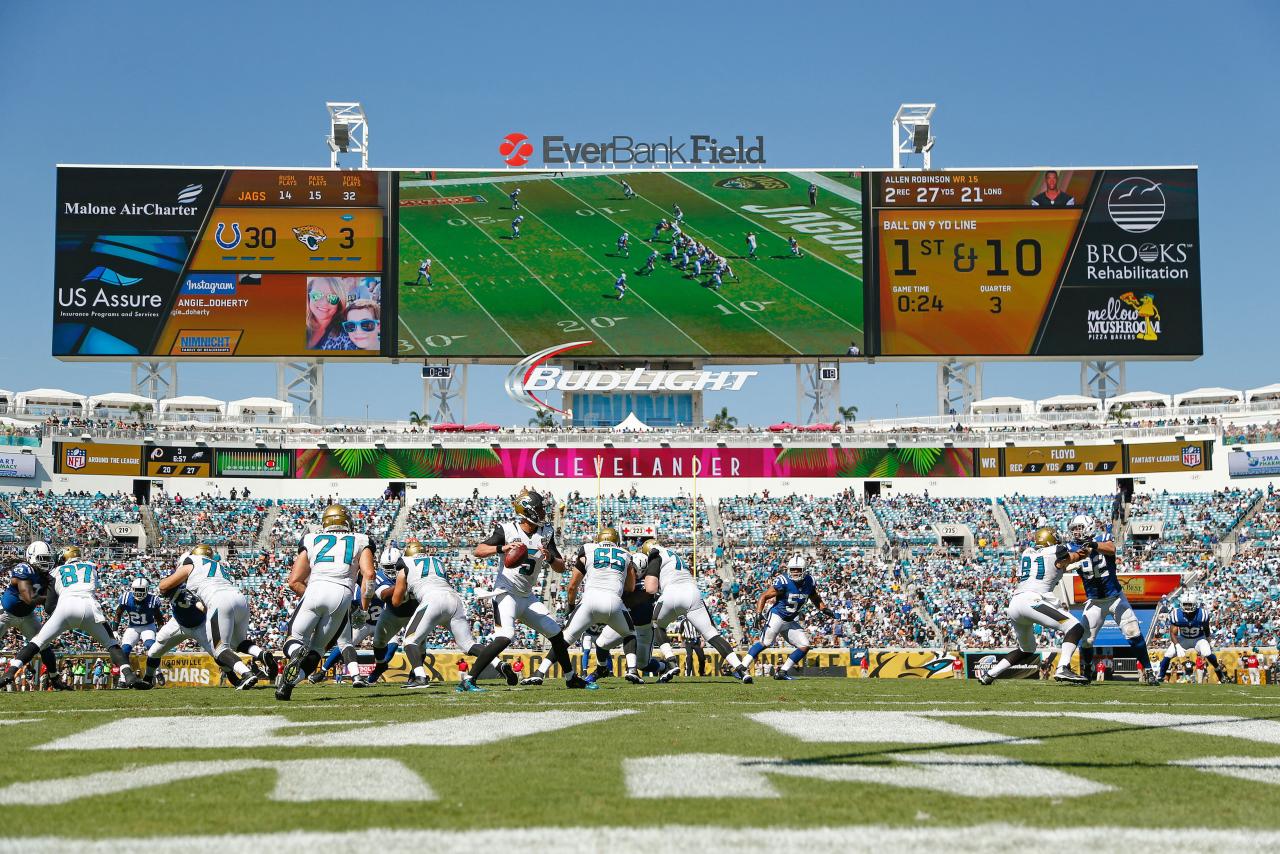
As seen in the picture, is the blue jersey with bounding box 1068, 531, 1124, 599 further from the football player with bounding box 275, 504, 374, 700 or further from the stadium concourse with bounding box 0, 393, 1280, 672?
the stadium concourse with bounding box 0, 393, 1280, 672

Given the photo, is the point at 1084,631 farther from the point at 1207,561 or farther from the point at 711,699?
the point at 1207,561

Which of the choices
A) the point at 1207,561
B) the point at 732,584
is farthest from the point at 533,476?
the point at 1207,561

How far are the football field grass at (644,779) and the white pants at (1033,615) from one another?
495 centimetres

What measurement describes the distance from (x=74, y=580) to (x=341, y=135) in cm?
3754

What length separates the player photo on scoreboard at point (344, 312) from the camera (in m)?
47.8

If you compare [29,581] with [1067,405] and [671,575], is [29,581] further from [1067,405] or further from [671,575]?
[1067,405]

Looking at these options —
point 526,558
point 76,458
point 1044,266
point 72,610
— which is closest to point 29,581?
point 72,610

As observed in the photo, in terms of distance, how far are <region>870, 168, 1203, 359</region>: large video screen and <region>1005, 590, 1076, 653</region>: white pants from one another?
33.1m

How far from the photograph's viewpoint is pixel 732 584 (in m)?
41.7

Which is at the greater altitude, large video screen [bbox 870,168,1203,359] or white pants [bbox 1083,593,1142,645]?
large video screen [bbox 870,168,1203,359]

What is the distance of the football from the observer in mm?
14172

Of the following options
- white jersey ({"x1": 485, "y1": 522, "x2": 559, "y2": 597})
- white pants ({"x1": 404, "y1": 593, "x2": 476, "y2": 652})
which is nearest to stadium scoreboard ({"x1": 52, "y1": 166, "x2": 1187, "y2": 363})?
white pants ({"x1": 404, "y1": 593, "x2": 476, "y2": 652})

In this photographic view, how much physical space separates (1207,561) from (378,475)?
3037 centimetres

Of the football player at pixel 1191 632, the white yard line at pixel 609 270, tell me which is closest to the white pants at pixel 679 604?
the football player at pixel 1191 632
